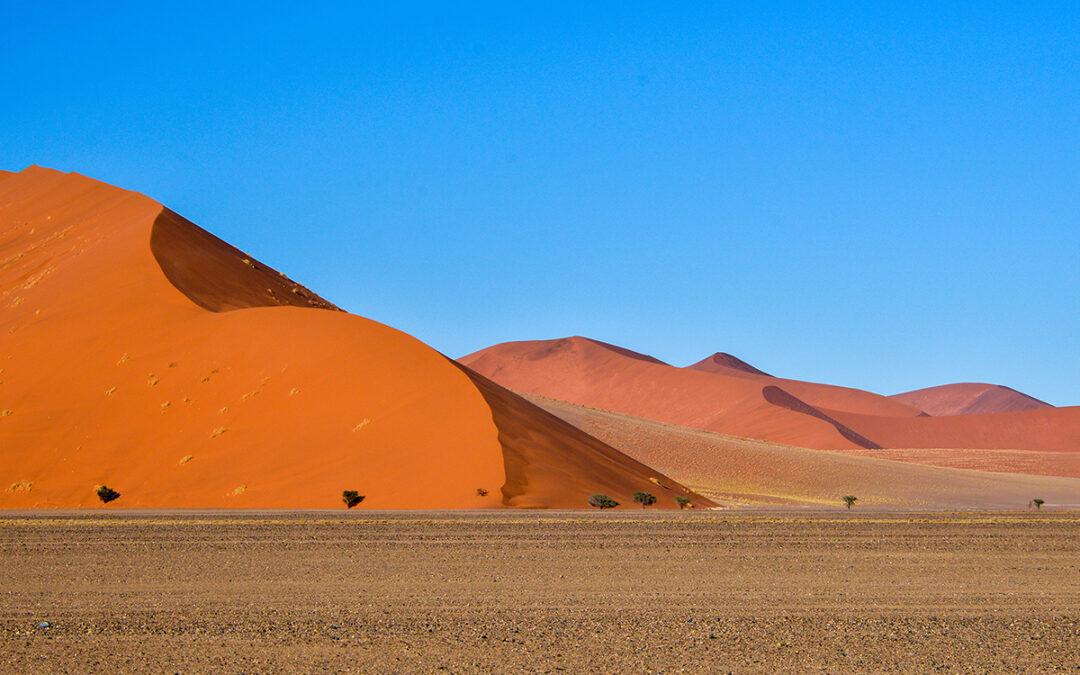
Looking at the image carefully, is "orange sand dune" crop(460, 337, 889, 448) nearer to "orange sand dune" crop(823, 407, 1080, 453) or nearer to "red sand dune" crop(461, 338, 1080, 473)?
"red sand dune" crop(461, 338, 1080, 473)

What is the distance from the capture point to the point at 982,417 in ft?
459

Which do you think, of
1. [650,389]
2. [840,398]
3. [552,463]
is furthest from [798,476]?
[840,398]

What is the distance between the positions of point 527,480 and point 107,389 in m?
17.4

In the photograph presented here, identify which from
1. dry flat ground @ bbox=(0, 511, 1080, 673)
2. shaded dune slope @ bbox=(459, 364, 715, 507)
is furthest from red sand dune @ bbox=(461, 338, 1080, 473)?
dry flat ground @ bbox=(0, 511, 1080, 673)

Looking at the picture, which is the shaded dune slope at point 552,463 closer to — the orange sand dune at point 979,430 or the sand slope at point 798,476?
the sand slope at point 798,476

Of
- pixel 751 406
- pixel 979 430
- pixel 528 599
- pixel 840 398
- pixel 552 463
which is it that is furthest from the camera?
pixel 840 398

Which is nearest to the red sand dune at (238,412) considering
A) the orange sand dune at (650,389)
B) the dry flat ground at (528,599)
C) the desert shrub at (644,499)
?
the desert shrub at (644,499)

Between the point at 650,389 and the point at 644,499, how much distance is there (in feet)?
363

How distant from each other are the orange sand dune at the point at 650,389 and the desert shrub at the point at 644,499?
7600 cm

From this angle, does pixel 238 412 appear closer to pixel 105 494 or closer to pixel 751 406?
pixel 105 494

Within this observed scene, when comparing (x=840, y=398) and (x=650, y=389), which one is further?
(x=840, y=398)

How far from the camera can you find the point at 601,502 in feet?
107

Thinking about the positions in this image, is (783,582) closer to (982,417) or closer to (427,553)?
(427,553)

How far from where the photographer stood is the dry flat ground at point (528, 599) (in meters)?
9.98
